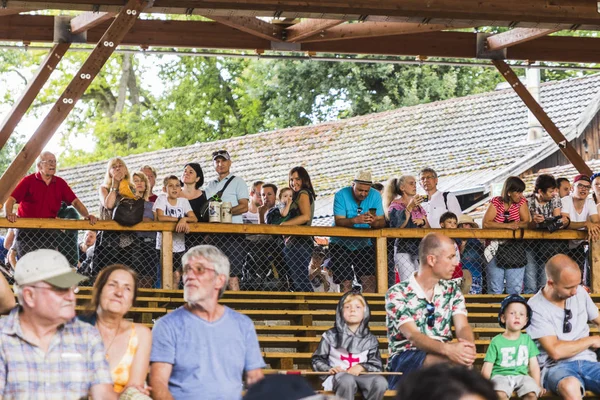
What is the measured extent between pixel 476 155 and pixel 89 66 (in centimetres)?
1496

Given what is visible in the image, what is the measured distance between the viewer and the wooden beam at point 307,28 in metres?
12.0

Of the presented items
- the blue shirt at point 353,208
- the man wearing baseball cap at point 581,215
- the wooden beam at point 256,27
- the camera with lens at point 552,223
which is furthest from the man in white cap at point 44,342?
the man wearing baseball cap at point 581,215

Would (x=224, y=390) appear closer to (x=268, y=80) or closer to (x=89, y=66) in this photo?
(x=89, y=66)

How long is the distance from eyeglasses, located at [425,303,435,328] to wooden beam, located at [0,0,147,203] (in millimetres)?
3866

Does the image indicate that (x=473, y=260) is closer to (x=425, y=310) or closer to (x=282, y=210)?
(x=282, y=210)

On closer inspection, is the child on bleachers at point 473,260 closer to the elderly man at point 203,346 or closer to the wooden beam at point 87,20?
the wooden beam at point 87,20

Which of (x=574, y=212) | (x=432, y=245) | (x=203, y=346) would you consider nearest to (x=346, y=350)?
(x=432, y=245)

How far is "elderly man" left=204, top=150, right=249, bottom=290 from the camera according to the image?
11164 mm

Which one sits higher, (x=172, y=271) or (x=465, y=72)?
(x=465, y=72)

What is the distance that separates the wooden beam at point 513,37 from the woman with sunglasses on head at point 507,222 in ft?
5.11

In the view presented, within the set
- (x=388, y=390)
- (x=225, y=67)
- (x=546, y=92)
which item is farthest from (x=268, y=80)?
(x=388, y=390)

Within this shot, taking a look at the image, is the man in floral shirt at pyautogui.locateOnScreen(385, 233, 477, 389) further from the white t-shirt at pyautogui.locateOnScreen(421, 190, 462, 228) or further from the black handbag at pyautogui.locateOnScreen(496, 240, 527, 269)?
the white t-shirt at pyautogui.locateOnScreen(421, 190, 462, 228)

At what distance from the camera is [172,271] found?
11.2 metres

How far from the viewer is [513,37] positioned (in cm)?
1288
